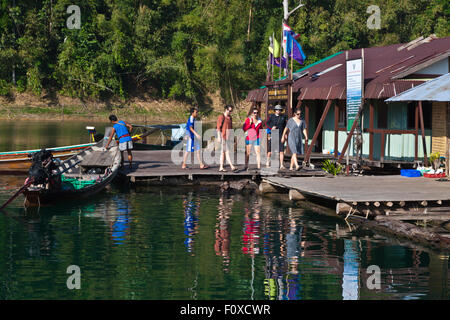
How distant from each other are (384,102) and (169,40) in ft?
→ 151

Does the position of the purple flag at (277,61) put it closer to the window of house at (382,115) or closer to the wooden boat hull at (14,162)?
the window of house at (382,115)

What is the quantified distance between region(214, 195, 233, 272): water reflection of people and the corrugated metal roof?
5688 millimetres

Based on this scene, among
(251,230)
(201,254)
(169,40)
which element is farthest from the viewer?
(169,40)

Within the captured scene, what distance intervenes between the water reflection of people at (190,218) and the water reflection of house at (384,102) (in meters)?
5.17

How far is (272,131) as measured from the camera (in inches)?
890

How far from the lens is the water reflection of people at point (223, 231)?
13766 mm

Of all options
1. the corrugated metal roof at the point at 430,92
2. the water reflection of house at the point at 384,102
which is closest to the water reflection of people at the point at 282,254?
the corrugated metal roof at the point at 430,92

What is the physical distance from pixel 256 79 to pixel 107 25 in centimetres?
1491

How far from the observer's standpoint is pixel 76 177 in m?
21.4

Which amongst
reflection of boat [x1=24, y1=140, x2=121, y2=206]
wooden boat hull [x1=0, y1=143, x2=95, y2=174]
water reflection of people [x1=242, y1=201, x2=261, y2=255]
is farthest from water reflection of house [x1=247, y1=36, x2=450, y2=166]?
wooden boat hull [x1=0, y1=143, x2=95, y2=174]

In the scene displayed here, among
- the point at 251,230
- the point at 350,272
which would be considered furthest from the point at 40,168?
the point at 350,272

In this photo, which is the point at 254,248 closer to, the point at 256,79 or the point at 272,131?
the point at 272,131

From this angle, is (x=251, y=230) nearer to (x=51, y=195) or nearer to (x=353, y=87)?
(x=51, y=195)

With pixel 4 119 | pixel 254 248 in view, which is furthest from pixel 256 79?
pixel 254 248
